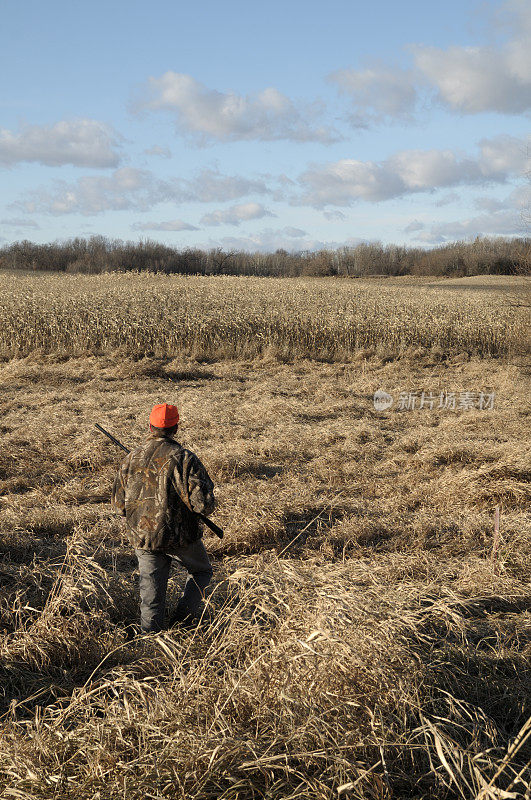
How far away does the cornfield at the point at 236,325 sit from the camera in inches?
685

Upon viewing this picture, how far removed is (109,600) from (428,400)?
996cm

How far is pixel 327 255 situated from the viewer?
66.6 meters

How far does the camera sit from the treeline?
59125 millimetres

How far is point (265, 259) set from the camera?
65250 millimetres

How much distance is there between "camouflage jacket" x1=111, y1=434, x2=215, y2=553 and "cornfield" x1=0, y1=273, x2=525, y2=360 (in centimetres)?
1277

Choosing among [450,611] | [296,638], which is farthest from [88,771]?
[450,611]

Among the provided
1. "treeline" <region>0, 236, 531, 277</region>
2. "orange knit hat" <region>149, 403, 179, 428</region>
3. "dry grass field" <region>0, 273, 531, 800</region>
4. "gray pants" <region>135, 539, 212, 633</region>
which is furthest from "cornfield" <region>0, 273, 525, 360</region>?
"treeline" <region>0, 236, 531, 277</region>

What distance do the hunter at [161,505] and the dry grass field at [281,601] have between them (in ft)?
0.94

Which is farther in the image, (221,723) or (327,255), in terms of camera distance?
(327,255)

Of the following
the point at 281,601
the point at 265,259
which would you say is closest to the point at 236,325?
the point at 281,601

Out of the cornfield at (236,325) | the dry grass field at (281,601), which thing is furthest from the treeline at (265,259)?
the dry grass field at (281,601)

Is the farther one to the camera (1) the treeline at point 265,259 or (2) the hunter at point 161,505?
(1) the treeline at point 265,259

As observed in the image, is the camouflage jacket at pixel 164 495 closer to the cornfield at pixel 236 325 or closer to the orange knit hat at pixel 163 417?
the orange knit hat at pixel 163 417

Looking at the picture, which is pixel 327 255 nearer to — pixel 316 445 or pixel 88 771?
pixel 316 445
